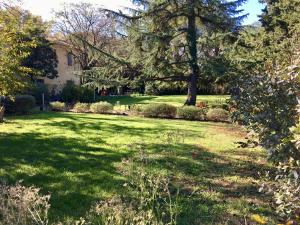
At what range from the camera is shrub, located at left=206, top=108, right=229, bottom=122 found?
1972 centimetres

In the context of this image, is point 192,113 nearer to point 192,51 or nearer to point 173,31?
point 192,51

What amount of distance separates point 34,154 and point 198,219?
532 cm

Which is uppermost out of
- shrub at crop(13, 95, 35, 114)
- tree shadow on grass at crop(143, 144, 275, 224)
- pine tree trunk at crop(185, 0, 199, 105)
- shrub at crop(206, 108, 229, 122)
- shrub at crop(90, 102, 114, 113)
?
pine tree trunk at crop(185, 0, 199, 105)

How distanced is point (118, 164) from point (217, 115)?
12405 mm

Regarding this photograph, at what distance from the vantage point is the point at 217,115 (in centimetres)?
1988

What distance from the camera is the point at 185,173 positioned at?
7.58 meters

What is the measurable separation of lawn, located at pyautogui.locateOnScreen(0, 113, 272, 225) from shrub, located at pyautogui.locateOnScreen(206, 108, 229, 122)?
603 centimetres

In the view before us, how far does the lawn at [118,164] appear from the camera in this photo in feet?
18.7

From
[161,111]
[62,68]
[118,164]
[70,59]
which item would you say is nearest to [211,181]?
[118,164]

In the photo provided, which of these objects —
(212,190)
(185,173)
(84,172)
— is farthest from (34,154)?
(212,190)

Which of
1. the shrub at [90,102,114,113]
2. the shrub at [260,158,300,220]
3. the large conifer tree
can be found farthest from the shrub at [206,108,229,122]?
the shrub at [260,158,300,220]

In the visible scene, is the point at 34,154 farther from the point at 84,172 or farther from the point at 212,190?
the point at 212,190

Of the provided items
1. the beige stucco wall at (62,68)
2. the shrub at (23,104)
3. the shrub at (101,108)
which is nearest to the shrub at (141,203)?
the shrub at (23,104)

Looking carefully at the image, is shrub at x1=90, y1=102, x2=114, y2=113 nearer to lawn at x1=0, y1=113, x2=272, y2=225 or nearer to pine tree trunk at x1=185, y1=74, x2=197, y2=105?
pine tree trunk at x1=185, y1=74, x2=197, y2=105
